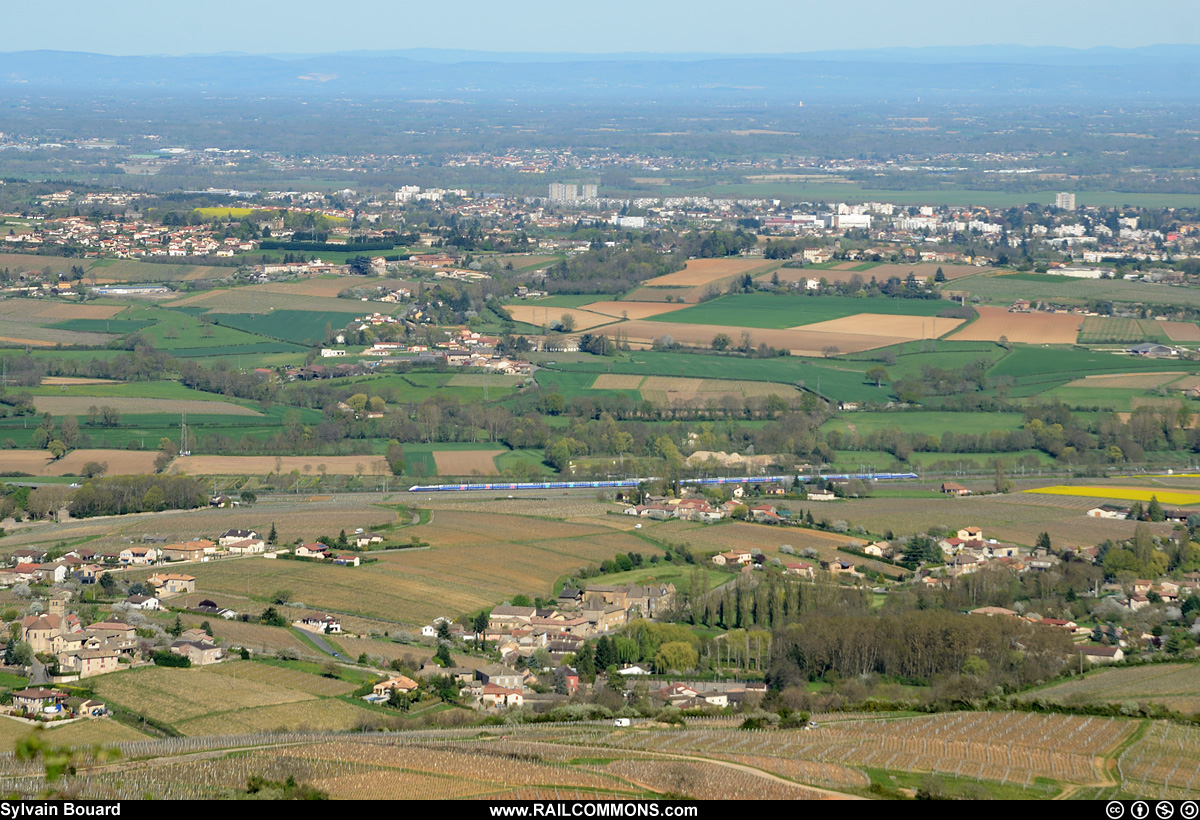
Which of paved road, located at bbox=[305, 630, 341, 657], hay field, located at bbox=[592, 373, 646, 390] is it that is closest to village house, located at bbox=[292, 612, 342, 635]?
paved road, located at bbox=[305, 630, 341, 657]

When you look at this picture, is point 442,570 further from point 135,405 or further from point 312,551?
point 135,405

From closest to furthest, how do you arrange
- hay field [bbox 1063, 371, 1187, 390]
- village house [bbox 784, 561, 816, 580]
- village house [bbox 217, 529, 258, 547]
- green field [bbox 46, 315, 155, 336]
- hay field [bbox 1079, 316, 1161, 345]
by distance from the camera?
village house [bbox 784, 561, 816, 580], village house [bbox 217, 529, 258, 547], hay field [bbox 1063, 371, 1187, 390], hay field [bbox 1079, 316, 1161, 345], green field [bbox 46, 315, 155, 336]

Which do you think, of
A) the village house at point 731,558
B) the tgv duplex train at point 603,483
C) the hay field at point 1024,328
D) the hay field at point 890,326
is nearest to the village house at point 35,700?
the village house at point 731,558

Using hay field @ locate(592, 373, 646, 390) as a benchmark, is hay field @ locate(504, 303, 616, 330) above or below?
above

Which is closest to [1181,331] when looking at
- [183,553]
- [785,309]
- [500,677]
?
[785,309]

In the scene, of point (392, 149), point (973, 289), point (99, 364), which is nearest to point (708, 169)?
point (392, 149)

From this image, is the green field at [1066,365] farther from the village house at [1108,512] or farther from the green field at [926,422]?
the village house at [1108,512]

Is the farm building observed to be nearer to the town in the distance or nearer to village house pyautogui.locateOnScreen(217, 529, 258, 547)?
the town in the distance

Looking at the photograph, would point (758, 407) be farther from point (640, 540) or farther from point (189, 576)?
point (189, 576)

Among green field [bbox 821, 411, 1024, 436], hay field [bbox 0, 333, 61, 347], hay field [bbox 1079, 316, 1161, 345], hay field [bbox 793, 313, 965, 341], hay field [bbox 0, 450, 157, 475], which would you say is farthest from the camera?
hay field [bbox 793, 313, 965, 341]
